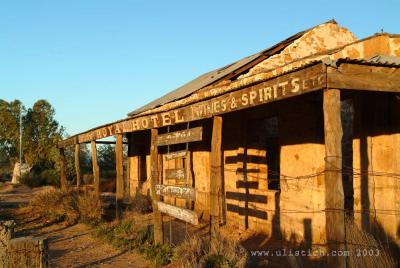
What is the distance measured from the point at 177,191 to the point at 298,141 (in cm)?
255

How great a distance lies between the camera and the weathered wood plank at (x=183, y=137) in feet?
24.0

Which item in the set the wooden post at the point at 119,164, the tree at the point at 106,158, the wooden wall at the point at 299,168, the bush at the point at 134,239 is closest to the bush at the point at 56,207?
the wooden post at the point at 119,164

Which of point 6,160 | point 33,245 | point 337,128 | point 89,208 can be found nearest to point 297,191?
point 337,128

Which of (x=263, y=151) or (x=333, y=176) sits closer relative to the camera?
(x=333, y=176)

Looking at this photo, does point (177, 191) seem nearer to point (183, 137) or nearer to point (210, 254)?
point (183, 137)

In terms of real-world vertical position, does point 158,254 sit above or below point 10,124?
below

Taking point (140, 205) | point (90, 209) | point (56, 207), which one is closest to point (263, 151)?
point (90, 209)

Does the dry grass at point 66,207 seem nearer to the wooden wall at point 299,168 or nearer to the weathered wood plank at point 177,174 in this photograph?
the wooden wall at point 299,168

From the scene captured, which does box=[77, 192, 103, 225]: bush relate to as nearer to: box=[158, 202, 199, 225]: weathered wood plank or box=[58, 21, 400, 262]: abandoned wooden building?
box=[58, 21, 400, 262]: abandoned wooden building

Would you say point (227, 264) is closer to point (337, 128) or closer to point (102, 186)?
point (337, 128)

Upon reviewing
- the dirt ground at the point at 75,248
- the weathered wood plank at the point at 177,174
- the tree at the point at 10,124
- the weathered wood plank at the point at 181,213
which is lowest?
the dirt ground at the point at 75,248

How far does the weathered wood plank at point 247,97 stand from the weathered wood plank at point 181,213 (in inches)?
62.8

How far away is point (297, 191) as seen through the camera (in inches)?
326

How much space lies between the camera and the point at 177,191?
25.1 feet
